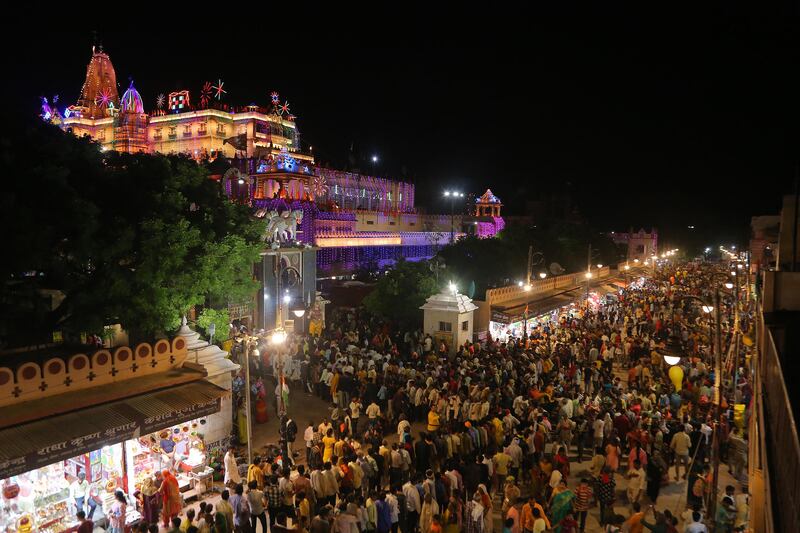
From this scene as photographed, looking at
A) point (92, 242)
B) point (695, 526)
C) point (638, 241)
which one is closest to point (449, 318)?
point (92, 242)

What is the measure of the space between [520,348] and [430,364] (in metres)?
4.09

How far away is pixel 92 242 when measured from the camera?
35.0 feet

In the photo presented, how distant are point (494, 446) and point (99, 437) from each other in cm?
778

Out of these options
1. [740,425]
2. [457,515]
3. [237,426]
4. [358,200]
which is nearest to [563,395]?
[740,425]

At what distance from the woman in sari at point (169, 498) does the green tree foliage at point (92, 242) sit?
137 inches

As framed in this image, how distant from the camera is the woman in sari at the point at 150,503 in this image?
32.0ft

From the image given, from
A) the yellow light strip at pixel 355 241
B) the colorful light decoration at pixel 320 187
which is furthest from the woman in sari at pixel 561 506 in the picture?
the colorful light decoration at pixel 320 187

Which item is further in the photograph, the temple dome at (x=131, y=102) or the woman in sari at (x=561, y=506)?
the temple dome at (x=131, y=102)

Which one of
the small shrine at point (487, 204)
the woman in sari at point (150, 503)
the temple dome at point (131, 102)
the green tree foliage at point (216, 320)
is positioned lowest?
the woman in sari at point (150, 503)

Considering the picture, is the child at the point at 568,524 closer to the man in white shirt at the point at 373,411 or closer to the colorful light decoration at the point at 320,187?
the man in white shirt at the point at 373,411

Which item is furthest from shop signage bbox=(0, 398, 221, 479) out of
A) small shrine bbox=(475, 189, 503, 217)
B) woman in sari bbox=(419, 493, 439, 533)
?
small shrine bbox=(475, 189, 503, 217)

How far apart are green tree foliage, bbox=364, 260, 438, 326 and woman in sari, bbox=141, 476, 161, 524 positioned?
50.5 ft

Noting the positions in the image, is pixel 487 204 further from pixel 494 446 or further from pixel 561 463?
pixel 561 463

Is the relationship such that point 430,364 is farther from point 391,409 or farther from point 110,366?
point 110,366
